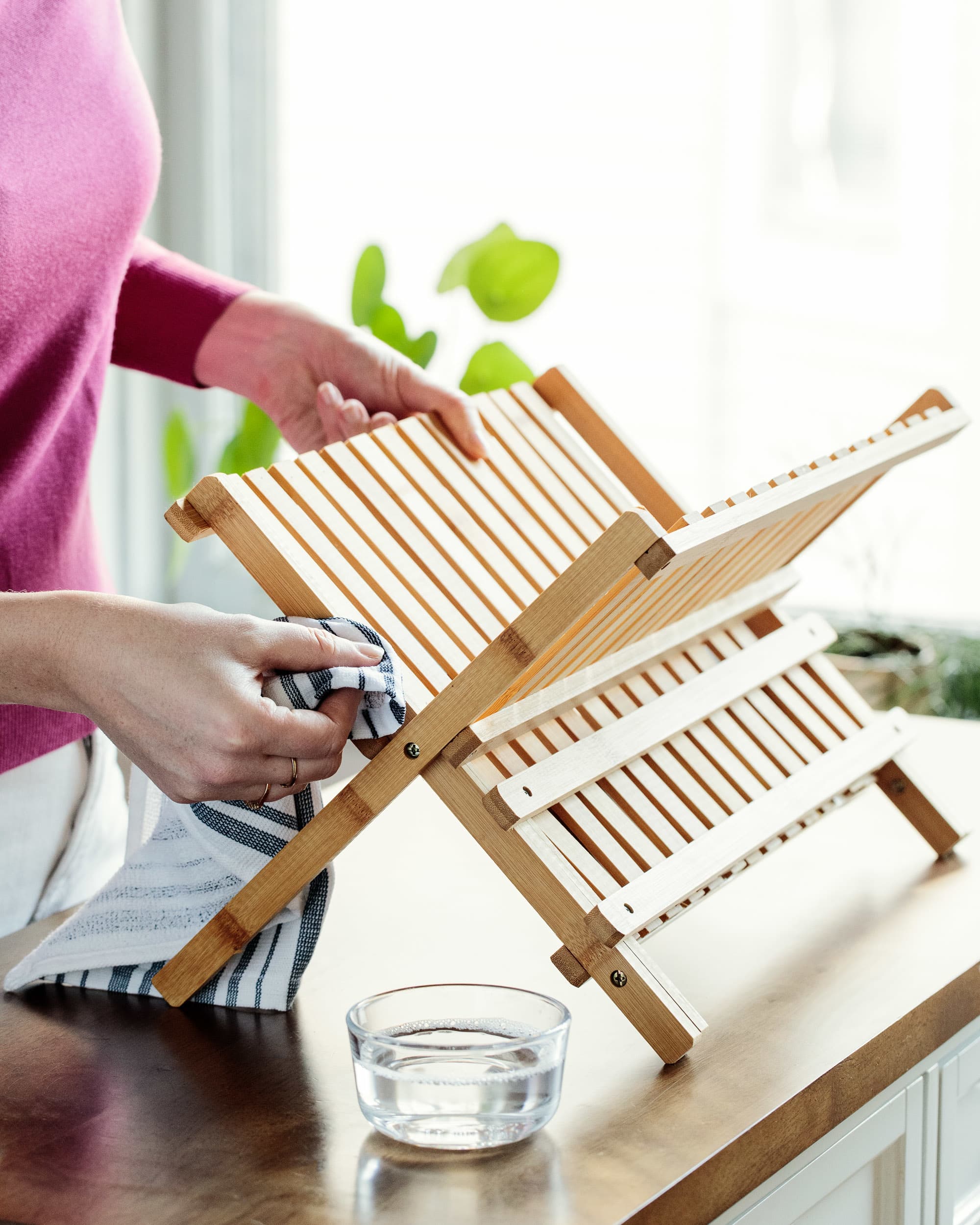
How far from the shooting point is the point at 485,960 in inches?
36.0

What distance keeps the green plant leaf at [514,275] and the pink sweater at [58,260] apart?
76cm

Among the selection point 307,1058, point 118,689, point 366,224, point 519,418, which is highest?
point 519,418

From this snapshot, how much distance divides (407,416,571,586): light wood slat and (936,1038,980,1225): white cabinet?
0.41m

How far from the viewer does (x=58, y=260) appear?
Answer: 3.30 ft

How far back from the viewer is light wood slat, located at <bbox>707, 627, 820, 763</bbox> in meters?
1.00

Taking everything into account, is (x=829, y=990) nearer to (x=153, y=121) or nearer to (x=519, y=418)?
(x=519, y=418)

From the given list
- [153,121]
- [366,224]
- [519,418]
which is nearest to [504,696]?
[519,418]

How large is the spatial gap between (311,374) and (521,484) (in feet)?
0.81

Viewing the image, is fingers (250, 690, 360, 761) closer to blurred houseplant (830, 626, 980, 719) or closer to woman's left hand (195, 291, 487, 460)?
woman's left hand (195, 291, 487, 460)

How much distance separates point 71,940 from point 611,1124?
1.19 feet

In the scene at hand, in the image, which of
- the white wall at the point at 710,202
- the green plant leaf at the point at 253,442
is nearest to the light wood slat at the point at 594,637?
the green plant leaf at the point at 253,442

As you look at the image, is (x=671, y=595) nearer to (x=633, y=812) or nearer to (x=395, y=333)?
(x=633, y=812)

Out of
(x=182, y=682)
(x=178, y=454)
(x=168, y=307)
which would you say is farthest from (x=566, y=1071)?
(x=178, y=454)

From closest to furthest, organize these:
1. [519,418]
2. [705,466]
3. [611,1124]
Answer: [611,1124]
[519,418]
[705,466]
